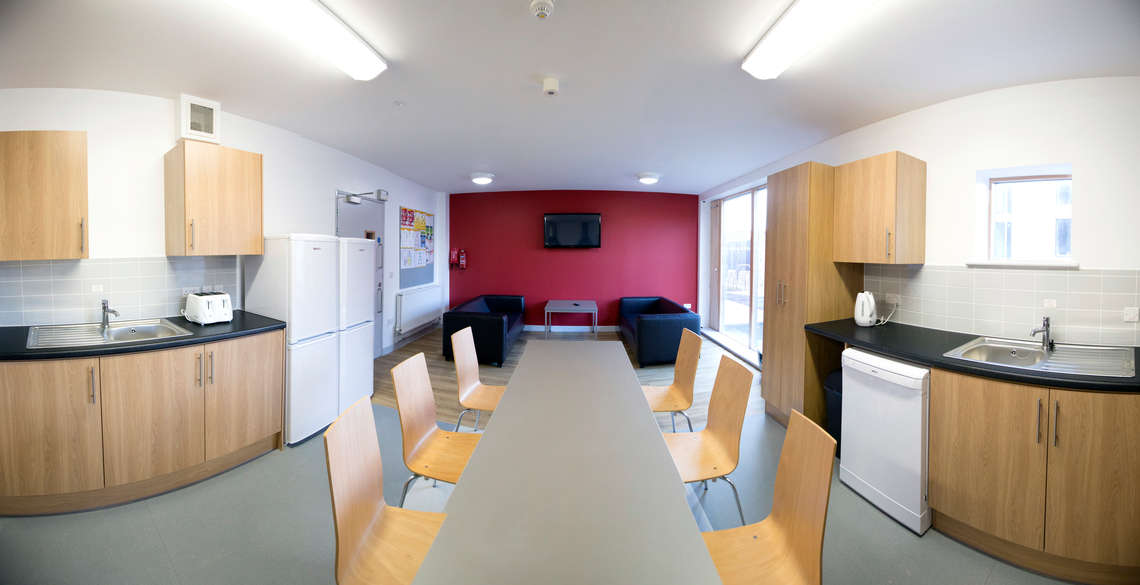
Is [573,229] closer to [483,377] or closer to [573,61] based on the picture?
[483,377]

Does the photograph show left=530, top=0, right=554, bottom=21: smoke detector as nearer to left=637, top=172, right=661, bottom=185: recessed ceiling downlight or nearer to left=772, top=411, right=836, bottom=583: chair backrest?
left=772, top=411, right=836, bottom=583: chair backrest

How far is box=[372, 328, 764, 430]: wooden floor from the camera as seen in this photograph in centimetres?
334

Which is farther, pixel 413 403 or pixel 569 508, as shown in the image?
pixel 413 403

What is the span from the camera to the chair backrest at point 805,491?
1.03m

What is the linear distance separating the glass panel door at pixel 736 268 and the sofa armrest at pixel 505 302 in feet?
11.3

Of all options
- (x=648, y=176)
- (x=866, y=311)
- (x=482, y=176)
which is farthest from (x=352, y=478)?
(x=648, y=176)

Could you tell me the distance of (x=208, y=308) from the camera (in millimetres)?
2584

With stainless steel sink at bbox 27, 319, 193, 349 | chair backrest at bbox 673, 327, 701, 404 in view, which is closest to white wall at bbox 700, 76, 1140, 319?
chair backrest at bbox 673, 327, 701, 404

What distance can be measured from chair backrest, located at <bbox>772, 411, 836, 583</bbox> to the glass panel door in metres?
4.48

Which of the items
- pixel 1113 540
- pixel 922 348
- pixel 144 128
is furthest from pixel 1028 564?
pixel 144 128

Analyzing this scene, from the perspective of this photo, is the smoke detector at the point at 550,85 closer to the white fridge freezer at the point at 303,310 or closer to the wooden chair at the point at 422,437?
the wooden chair at the point at 422,437

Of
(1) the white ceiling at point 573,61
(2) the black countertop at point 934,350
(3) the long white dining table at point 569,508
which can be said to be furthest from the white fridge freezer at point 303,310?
(2) the black countertop at point 934,350

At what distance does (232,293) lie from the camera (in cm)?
309

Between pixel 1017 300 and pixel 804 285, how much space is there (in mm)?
1104
